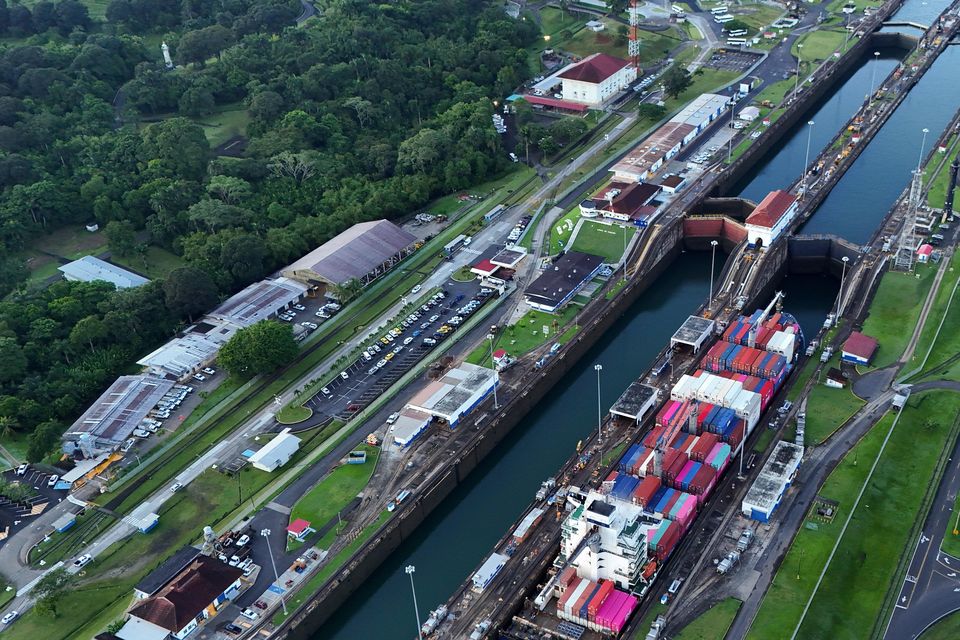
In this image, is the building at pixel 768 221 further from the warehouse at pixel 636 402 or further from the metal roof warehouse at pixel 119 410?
the metal roof warehouse at pixel 119 410

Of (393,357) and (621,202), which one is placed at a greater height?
(393,357)

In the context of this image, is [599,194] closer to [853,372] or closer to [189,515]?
[853,372]

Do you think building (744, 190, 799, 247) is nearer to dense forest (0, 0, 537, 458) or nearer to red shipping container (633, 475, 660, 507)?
dense forest (0, 0, 537, 458)

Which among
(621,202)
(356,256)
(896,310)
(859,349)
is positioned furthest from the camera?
(621,202)

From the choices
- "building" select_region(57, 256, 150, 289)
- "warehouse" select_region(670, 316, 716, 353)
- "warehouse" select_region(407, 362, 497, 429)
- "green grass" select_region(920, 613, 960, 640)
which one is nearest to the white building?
"green grass" select_region(920, 613, 960, 640)

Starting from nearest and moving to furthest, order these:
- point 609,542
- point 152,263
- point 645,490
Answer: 1. point 609,542
2. point 645,490
3. point 152,263

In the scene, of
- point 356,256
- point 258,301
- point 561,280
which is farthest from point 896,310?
point 258,301

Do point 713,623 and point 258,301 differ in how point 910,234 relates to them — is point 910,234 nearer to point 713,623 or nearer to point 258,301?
point 713,623
